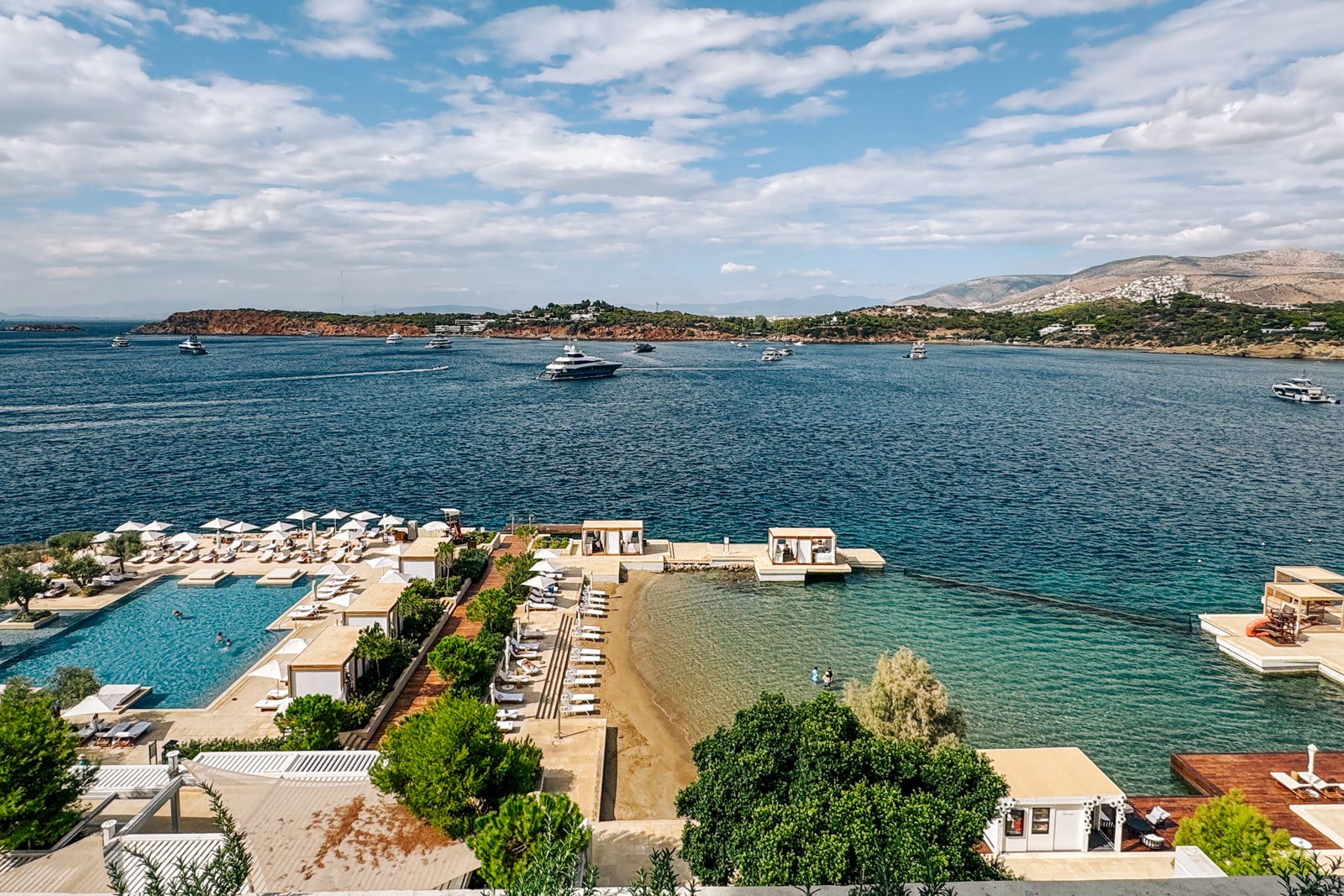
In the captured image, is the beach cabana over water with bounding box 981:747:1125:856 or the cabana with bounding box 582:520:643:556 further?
the cabana with bounding box 582:520:643:556

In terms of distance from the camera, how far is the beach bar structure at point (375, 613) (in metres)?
27.5

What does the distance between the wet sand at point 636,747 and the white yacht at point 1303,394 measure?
117 metres

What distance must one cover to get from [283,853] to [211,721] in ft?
42.7

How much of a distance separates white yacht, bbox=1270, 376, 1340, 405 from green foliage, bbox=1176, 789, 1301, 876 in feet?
386

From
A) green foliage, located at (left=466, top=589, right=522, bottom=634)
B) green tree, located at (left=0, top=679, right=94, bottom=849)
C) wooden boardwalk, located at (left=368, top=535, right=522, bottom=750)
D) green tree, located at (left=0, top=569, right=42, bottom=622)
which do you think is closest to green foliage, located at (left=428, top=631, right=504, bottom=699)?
wooden boardwalk, located at (left=368, top=535, right=522, bottom=750)

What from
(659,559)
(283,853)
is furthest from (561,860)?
(659,559)

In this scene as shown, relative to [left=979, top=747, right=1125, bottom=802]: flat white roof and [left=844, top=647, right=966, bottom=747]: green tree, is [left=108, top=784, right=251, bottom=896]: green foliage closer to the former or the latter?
[left=844, top=647, right=966, bottom=747]: green tree

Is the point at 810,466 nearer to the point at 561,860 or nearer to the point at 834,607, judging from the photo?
the point at 834,607

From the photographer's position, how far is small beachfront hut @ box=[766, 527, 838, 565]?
38375 mm

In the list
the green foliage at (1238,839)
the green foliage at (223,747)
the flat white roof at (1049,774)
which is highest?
the green foliage at (1238,839)

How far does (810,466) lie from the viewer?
62969mm

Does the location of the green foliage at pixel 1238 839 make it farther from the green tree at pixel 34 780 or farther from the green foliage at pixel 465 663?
the green tree at pixel 34 780

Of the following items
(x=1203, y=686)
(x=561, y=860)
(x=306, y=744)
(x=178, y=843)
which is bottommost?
(x=1203, y=686)

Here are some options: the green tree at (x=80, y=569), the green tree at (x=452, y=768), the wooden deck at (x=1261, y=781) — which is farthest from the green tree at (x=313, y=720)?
the wooden deck at (x=1261, y=781)
